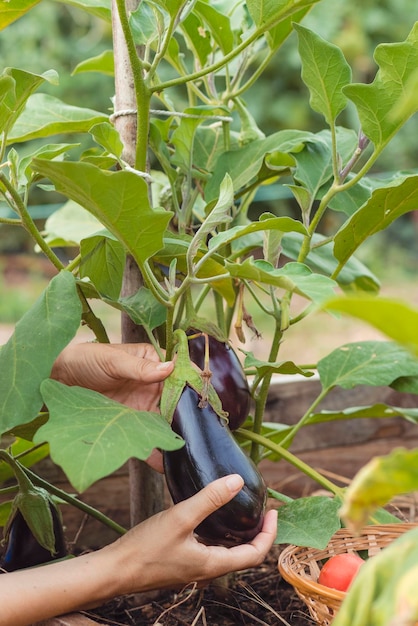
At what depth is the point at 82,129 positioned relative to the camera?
1.00m

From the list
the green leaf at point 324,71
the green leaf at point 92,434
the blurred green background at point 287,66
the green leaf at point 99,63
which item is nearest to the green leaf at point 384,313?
the green leaf at point 92,434

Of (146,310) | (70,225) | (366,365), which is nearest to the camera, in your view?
(146,310)

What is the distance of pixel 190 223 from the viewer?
41.1 inches

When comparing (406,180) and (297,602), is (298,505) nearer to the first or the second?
(297,602)

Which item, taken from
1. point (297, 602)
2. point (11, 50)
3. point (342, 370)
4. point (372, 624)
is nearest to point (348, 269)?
point (342, 370)

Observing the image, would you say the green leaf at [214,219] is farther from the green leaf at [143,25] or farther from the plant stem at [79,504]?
the plant stem at [79,504]

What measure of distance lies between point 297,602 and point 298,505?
210 millimetres

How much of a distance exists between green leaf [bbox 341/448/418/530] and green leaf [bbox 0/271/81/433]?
0.40 meters

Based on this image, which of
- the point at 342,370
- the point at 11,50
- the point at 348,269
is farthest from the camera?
the point at 11,50

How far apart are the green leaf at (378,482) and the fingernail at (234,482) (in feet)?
1.09

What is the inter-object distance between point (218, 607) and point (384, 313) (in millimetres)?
718

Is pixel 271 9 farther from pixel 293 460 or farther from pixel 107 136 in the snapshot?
pixel 293 460

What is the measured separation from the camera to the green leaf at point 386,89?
2.56ft

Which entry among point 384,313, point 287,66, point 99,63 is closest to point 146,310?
point 99,63
